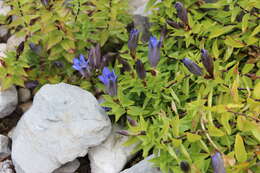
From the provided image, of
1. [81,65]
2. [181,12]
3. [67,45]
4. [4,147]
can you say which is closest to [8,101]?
[4,147]

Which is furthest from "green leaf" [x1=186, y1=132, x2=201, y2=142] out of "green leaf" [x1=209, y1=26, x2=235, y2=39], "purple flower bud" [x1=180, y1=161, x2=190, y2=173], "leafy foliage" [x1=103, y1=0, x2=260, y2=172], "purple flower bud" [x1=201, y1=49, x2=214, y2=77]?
"green leaf" [x1=209, y1=26, x2=235, y2=39]

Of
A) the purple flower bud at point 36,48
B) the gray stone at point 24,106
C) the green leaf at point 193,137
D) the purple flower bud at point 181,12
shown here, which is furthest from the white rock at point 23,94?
the green leaf at point 193,137

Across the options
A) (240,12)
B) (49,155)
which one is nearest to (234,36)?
(240,12)

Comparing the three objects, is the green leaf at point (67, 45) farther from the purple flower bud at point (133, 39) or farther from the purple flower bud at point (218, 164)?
the purple flower bud at point (218, 164)

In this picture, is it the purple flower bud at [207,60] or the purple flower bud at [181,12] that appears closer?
the purple flower bud at [207,60]

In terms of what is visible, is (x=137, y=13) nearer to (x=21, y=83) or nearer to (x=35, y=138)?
(x=21, y=83)

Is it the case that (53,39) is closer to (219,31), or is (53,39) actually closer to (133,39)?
(133,39)

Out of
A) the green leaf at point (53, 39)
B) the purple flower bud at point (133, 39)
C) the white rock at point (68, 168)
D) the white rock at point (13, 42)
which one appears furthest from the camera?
the white rock at point (13, 42)
